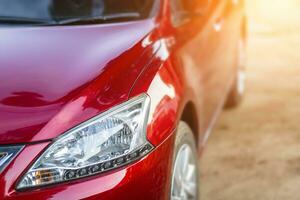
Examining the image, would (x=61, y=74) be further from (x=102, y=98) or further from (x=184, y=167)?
(x=184, y=167)

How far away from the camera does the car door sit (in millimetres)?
3008

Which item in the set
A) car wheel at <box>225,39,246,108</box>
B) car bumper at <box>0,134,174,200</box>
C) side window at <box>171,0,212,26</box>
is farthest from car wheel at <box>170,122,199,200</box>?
car wheel at <box>225,39,246,108</box>

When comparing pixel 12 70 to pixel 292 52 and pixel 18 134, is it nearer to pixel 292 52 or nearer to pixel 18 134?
pixel 18 134

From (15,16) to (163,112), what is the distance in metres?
1.06

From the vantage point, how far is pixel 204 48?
334cm

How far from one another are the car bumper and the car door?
0.66 meters

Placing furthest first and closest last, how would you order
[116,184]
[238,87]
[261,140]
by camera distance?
1. [238,87]
2. [261,140]
3. [116,184]

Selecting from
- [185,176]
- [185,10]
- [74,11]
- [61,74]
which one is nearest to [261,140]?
[185,10]

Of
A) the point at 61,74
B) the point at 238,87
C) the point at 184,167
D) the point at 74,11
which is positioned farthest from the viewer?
the point at 238,87

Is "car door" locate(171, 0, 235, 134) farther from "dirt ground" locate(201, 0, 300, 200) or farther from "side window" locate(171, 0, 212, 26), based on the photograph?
"dirt ground" locate(201, 0, 300, 200)

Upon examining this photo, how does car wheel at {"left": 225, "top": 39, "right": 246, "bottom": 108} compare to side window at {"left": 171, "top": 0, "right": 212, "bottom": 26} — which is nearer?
side window at {"left": 171, "top": 0, "right": 212, "bottom": 26}

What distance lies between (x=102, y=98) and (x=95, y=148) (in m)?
0.21

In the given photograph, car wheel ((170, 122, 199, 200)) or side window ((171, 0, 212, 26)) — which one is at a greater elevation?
side window ((171, 0, 212, 26))

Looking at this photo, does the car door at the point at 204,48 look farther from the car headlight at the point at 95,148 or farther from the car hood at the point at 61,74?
the car headlight at the point at 95,148
